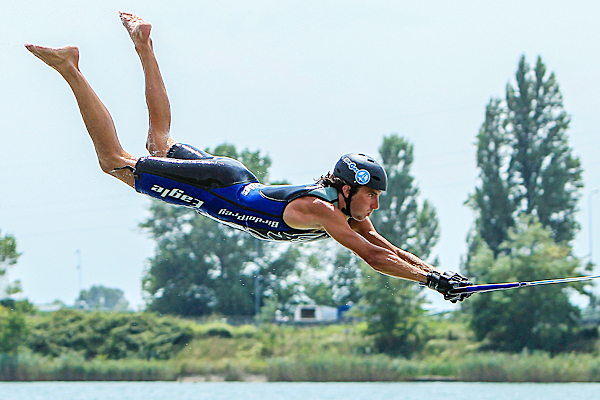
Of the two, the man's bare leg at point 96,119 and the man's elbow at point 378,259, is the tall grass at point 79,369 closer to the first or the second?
the man's bare leg at point 96,119

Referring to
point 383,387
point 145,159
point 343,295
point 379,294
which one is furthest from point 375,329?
point 145,159

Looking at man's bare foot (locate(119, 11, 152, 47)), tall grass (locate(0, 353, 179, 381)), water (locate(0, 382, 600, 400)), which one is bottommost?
water (locate(0, 382, 600, 400))

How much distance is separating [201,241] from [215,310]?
479cm

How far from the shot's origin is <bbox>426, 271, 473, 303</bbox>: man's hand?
8133mm

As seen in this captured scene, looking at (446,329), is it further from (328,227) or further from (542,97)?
(328,227)

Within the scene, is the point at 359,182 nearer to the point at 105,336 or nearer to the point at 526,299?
the point at 105,336

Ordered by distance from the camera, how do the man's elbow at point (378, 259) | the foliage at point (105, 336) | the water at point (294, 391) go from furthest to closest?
the foliage at point (105, 336) → the water at point (294, 391) → the man's elbow at point (378, 259)

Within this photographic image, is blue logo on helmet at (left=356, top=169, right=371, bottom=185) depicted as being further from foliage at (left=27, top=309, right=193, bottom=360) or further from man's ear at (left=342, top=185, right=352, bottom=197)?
foliage at (left=27, top=309, right=193, bottom=360)

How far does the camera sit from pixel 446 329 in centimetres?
5522

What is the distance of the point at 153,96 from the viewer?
410 inches

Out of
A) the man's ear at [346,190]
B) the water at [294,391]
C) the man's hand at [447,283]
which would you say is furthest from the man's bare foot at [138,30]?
the water at [294,391]

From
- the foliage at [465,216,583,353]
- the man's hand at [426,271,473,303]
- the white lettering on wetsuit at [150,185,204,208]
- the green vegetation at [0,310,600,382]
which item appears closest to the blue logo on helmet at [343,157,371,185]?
the man's hand at [426,271,473,303]

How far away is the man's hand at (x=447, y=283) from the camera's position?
320 inches

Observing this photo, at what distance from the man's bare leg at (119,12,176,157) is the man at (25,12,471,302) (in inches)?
0.4
